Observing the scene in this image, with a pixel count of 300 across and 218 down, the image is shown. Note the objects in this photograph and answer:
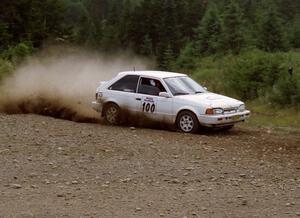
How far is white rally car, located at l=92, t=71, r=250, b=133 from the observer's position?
47.6 ft

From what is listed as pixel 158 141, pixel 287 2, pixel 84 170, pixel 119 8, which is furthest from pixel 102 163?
pixel 119 8

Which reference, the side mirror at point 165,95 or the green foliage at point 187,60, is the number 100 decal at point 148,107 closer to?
the side mirror at point 165,95

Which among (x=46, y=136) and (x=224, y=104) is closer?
(x=46, y=136)

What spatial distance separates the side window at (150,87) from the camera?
608 inches

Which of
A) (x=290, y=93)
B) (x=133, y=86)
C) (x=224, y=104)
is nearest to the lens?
(x=224, y=104)

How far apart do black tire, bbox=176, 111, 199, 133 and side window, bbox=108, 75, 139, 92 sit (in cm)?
179

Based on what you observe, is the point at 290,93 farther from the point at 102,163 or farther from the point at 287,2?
the point at 287,2

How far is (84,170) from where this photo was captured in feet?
31.2

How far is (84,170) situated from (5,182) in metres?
1.39

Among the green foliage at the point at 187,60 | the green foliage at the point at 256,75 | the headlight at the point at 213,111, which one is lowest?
the headlight at the point at 213,111

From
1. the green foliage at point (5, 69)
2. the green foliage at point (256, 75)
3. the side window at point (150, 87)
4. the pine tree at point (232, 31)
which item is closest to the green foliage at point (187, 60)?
the pine tree at point (232, 31)

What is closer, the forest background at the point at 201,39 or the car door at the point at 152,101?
the car door at the point at 152,101

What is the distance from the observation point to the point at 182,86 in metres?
15.7

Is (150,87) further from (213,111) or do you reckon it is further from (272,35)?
(272,35)
